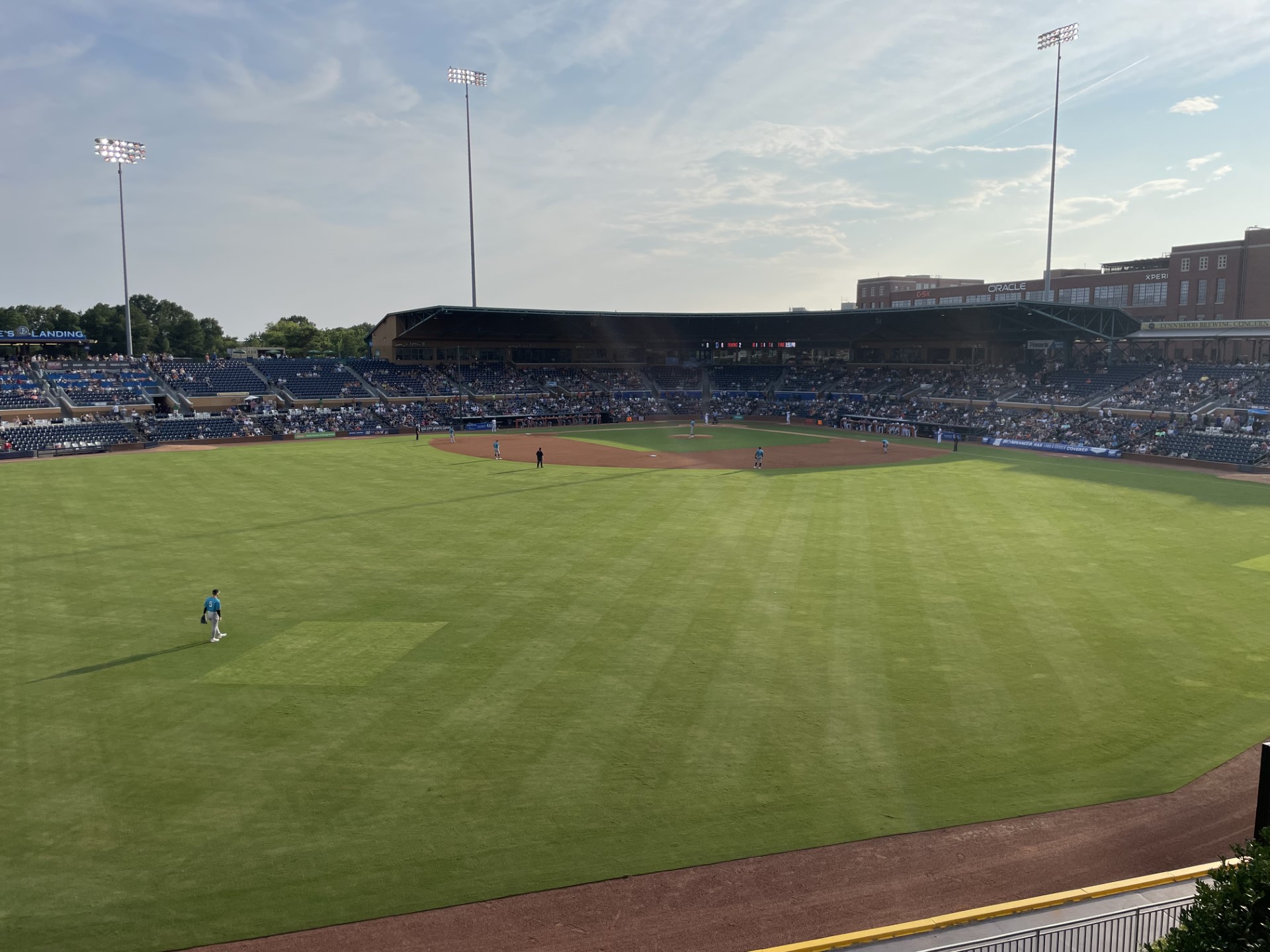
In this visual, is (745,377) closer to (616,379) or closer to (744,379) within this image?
Answer: (744,379)

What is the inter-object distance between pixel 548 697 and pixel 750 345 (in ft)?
272

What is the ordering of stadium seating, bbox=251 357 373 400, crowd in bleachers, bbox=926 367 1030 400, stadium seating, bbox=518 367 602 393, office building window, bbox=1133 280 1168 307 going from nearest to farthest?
crowd in bleachers, bbox=926 367 1030 400 < stadium seating, bbox=251 357 373 400 < office building window, bbox=1133 280 1168 307 < stadium seating, bbox=518 367 602 393

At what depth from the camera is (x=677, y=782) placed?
1261 cm

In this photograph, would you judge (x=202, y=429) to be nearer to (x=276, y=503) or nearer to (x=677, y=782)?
(x=276, y=503)

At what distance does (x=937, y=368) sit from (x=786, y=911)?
276 feet

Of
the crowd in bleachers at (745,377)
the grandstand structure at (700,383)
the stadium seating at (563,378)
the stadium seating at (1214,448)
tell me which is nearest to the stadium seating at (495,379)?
the grandstand structure at (700,383)

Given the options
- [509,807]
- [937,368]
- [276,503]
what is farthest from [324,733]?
[937,368]

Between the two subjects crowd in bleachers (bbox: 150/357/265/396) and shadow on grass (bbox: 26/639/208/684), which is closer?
shadow on grass (bbox: 26/639/208/684)

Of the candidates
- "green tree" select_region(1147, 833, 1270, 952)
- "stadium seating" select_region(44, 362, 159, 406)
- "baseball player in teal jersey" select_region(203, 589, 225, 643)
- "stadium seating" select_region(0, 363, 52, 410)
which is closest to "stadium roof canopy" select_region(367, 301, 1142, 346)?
"stadium seating" select_region(44, 362, 159, 406)

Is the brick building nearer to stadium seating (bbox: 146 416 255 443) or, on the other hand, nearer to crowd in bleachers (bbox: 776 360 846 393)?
crowd in bleachers (bbox: 776 360 846 393)

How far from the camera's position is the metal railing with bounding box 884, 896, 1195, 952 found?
26.0ft

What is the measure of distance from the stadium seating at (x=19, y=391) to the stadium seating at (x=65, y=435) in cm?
383

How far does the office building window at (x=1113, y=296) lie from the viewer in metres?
86.1

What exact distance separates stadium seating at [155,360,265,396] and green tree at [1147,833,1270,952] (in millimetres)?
79507
